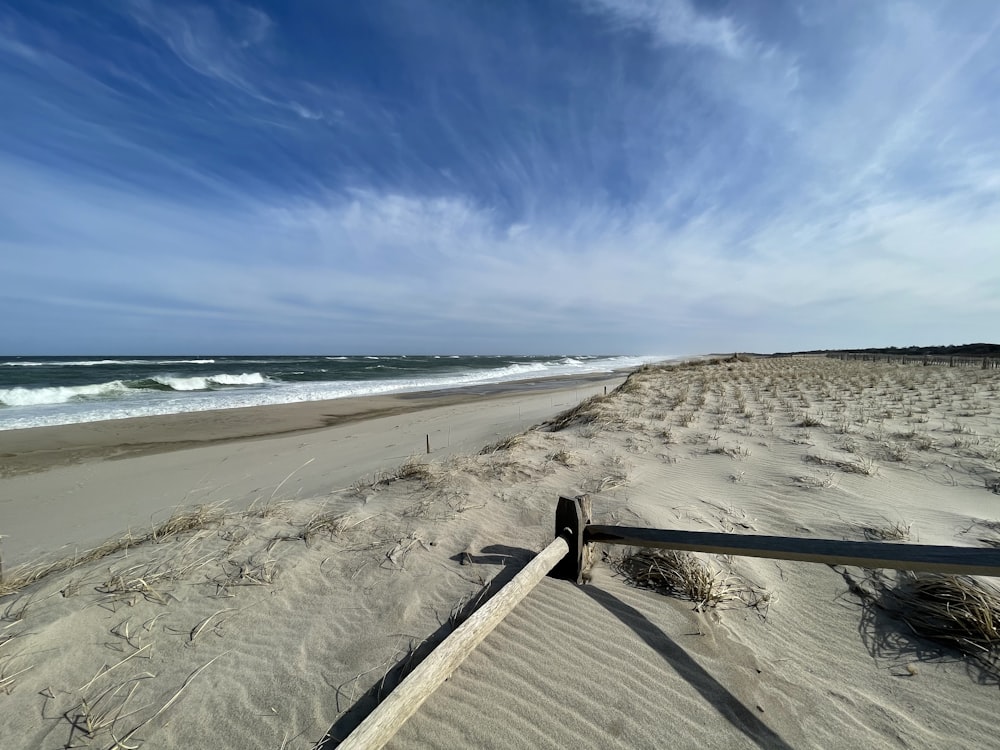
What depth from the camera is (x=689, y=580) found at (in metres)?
3.05

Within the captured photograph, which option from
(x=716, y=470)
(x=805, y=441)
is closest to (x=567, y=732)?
(x=716, y=470)

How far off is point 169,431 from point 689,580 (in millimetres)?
14882

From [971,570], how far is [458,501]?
3.95m

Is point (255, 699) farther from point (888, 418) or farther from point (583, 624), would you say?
point (888, 418)

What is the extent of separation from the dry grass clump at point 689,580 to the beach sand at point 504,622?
48 mm

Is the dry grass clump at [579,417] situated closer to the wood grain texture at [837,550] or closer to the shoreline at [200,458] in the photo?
the shoreline at [200,458]

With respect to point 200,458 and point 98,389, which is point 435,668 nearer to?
point 200,458

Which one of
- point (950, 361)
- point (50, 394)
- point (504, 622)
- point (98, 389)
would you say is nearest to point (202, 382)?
point (98, 389)

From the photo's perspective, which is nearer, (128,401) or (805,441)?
(805,441)

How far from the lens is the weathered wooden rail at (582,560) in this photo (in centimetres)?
186

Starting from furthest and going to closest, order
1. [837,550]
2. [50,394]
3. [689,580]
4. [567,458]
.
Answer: [50,394], [567,458], [689,580], [837,550]

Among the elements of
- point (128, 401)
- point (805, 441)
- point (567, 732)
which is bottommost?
point (128, 401)

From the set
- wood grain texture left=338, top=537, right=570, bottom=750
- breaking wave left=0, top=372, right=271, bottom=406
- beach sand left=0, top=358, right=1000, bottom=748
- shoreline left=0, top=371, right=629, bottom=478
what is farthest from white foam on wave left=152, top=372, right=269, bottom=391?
wood grain texture left=338, top=537, right=570, bottom=750

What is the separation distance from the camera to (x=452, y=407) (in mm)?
16844
